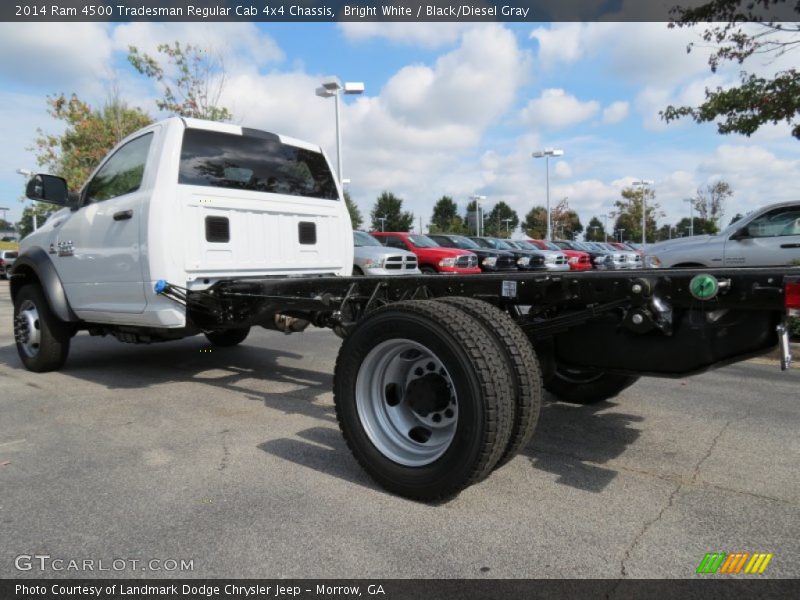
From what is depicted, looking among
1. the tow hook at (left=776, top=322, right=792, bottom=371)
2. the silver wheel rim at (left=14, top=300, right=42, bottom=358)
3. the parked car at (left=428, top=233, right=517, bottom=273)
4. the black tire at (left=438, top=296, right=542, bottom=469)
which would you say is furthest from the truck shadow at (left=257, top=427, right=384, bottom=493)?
the parked car at (left=428, top=233, right=517, bottom=273)

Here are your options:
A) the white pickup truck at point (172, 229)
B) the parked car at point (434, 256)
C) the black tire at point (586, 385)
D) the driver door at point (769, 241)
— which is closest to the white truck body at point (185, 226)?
the white pickup truck at point (172, 229)

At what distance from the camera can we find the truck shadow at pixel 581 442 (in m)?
3.13

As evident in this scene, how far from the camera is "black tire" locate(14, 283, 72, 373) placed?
5785 millimetres

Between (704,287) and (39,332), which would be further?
(39,332)

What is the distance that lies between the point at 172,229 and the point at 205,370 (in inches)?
80.7

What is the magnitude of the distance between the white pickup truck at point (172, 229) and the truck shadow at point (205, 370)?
19.9 inches

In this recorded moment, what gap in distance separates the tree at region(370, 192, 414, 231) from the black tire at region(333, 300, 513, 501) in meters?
72.6

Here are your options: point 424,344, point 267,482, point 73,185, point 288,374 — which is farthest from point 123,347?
point 73,185

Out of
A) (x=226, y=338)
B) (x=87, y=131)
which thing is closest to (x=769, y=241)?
(x=226, y=338)

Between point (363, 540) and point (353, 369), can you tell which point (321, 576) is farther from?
point (353, 369)

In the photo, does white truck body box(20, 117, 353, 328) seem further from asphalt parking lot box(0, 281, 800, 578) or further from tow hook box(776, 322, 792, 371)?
tow hook box(776, 322, 792, 371)

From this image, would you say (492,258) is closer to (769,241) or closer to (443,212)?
(769,241)

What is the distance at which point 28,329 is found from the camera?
6.02 m
